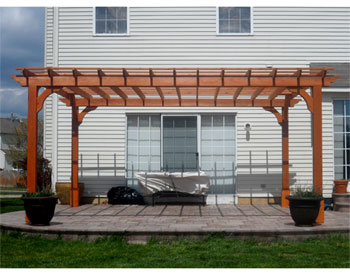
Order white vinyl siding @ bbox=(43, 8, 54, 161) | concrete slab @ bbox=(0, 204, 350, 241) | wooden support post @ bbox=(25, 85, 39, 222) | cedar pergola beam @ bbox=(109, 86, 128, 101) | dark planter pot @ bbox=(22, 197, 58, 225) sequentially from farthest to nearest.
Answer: white vinyl siding @ bbox=(43, 8, 54, 161), cedar pergola beam @ bbox=(109, 86, 128, 101), wooden support post @ bbox=(25, 85, 39, 222), dark planter pot @ bbox=(22, 197, 58, 225), concrete slab @ bbox=(0, 204, 350, 241)

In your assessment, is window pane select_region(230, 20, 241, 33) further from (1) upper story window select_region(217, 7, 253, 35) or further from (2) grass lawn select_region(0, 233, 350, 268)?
(2) grass lawn select_region(0, 233, 350, 268)

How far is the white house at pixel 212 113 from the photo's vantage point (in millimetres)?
13039

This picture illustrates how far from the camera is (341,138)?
43.0ft

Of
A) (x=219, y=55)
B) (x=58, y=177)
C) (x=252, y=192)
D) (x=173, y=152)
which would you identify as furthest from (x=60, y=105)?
(x=252, y=192)

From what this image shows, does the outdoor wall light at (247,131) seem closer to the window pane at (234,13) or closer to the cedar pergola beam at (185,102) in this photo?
the cedar pergola beam at (185,102)

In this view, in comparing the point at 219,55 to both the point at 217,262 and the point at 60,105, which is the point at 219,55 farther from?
the point at 217,262

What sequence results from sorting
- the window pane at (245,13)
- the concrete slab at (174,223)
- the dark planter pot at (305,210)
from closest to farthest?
1. the concrete slab at (174,223)
2. the dark planter pot at (305,210)
3. the window pane at (245,13)

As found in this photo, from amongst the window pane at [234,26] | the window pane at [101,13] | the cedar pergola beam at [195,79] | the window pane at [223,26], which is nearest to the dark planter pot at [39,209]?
the cedar pergola beam at [195,79]

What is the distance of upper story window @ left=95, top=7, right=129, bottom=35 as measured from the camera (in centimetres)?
1326

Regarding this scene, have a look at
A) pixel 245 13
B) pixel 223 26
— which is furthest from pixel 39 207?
pixel 245 13

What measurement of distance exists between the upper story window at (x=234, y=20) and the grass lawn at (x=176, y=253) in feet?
21.1

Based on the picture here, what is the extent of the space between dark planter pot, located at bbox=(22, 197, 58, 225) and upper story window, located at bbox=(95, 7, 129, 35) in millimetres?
5576

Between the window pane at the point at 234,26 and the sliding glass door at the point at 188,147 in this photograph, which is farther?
the window pane at the point at 234,26

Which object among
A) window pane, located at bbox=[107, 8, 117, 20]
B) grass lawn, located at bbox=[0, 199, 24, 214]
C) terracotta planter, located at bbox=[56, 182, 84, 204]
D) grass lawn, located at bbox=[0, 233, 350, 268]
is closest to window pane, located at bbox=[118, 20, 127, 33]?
window pane, located at bbox=[107, 8, 117, 20]
